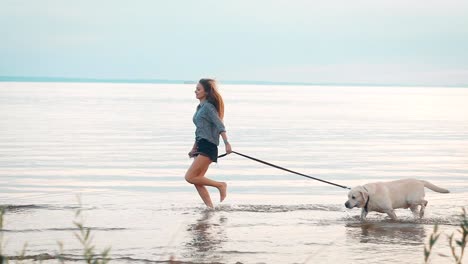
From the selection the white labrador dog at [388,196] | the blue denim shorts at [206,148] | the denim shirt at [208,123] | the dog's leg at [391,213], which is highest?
the denim shirt at [208,123]

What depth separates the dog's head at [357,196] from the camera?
11.0m

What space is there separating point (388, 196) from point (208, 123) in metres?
2.73

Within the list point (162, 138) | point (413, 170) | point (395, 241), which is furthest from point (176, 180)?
point (162, 138)

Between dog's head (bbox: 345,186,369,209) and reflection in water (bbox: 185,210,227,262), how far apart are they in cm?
171

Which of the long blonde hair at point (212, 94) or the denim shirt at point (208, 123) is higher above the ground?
the long blonde hair at point (212, 94)

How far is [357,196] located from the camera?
11.0 m

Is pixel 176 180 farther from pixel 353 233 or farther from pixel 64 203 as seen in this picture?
pixel 353 233

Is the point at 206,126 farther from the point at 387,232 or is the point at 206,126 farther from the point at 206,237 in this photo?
the point at 387,232

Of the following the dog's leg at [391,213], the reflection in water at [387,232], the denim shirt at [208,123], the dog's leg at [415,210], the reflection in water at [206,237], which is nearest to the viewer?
the reflection in water at [206,237]

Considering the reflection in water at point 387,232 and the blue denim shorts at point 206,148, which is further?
the blue denim shorts at point 206,148

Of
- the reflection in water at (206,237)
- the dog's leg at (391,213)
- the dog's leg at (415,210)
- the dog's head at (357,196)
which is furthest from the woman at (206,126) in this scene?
the dog's leg at (415,210)

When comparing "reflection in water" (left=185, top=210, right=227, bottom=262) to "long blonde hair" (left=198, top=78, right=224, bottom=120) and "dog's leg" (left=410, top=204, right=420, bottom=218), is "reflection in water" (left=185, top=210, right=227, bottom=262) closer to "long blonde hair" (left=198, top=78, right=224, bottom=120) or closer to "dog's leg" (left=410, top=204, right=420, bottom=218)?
"long blonde hair" (left=198, top=78, right=224, bottom=120)

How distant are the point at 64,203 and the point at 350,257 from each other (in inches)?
231

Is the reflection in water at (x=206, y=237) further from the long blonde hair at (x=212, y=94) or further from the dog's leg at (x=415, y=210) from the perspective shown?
the dog's leg at (x=415, y=210)
